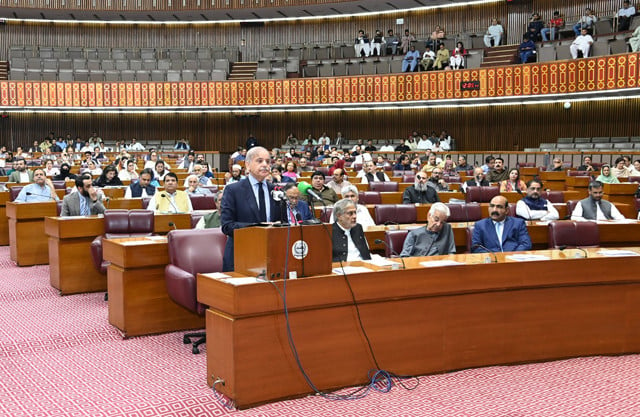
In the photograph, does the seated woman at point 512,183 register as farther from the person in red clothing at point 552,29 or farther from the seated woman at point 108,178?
the person in red clothing at point 552,29

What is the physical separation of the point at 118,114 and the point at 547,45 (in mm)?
14761

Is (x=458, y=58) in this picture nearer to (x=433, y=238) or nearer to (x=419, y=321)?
(x=433, y=238)

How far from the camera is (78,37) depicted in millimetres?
25875

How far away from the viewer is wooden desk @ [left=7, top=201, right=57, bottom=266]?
7703 millimetres

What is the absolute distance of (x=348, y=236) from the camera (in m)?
4.98

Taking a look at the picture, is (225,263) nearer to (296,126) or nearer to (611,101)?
(611,101)

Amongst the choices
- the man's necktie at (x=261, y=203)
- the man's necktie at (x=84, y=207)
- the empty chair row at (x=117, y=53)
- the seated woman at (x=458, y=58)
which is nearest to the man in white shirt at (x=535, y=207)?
the man's necktie at (x=261, y=203)

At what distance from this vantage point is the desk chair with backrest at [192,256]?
184 inches

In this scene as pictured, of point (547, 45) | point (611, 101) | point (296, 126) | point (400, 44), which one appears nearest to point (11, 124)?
point (296, 126)

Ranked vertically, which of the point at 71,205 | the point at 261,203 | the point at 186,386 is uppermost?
the point at 261,203

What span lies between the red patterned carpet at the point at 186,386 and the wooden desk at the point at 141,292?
132 mm

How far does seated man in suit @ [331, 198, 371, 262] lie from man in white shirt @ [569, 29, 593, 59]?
14494mm

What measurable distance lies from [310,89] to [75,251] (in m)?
16.5

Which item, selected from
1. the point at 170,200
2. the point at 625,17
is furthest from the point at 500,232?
the point at 625,17
